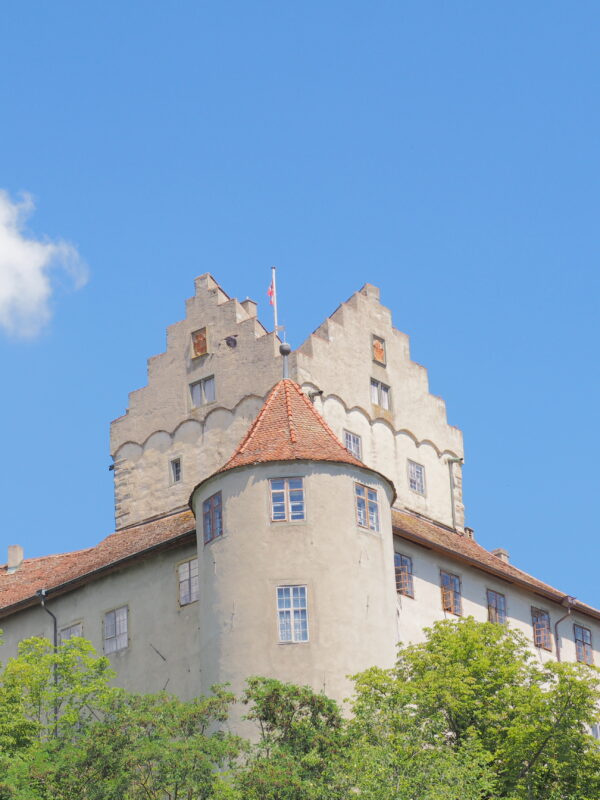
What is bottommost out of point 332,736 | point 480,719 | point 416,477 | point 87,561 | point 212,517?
point 332,736

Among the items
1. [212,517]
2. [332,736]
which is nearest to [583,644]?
[212,517]

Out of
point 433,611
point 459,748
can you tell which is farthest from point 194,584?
point 459,748

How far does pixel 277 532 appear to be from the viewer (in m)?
51.1

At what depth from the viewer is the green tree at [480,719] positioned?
43.2 meters

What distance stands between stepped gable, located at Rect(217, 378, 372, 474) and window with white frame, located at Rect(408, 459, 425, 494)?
29.5 feet

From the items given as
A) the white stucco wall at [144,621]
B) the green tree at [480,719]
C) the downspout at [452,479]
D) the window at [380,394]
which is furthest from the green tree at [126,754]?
the downspout at [452,479]

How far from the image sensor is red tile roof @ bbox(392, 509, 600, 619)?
57.3 meters

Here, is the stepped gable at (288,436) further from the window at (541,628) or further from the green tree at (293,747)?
the window at (541,628)

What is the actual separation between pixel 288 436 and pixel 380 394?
11.2 meters

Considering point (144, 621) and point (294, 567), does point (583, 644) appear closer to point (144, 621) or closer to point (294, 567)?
point (144, 621)

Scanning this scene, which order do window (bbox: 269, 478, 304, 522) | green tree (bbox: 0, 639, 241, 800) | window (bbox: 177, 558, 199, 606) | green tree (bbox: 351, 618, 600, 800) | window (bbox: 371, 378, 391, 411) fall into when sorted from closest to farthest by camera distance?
1. green tree (bbox: 0, 639, 241, 800)
2. green tree (bbox: 351, 618, 600, 800)
3. window (bbox: 269, 478, 304, 522)
4. window (bbox: 177, 558, 199, 606)
5. window (bbox: 371, 378, 391, 411)

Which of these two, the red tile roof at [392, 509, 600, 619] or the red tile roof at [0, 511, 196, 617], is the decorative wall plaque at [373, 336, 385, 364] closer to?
the red tile roof at [392, 509, 600, 619]

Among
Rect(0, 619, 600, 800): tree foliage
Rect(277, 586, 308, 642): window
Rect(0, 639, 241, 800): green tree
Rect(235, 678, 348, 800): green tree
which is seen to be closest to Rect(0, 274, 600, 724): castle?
Rect(277, 586, 308, 642): window

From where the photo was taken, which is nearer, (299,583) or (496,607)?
(299,583)
